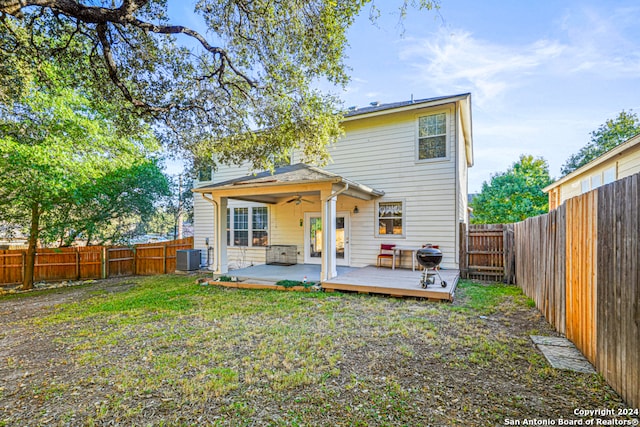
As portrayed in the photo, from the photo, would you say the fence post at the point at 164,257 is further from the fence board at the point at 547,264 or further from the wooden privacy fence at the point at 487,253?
the fence board at the point at 547,264

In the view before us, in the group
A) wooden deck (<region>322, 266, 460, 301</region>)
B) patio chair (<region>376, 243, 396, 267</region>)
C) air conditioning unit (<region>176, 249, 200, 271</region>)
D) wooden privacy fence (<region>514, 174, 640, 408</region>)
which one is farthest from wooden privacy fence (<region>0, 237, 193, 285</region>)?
wooden privacy fence (<region>514, 174, 640, 408</region>)

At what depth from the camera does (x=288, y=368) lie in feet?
10.1

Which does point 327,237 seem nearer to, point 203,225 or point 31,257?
point 203,225

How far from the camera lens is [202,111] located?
625cm

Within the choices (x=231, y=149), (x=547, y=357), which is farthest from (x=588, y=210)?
(x=231, y=149)

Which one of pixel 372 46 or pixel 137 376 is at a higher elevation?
pixel 372 46

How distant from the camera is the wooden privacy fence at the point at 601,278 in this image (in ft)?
7.45

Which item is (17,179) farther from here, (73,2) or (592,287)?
(592,287)

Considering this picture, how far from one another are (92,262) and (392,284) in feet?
37.2

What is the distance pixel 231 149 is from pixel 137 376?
15.5 feet

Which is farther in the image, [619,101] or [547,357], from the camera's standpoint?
[619,101]

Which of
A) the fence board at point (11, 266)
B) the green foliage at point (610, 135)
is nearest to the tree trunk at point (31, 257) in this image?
the fence board at point (11, 266)

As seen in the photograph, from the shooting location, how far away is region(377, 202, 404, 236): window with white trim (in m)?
8.95

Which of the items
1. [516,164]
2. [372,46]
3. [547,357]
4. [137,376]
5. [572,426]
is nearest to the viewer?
[572,426]
